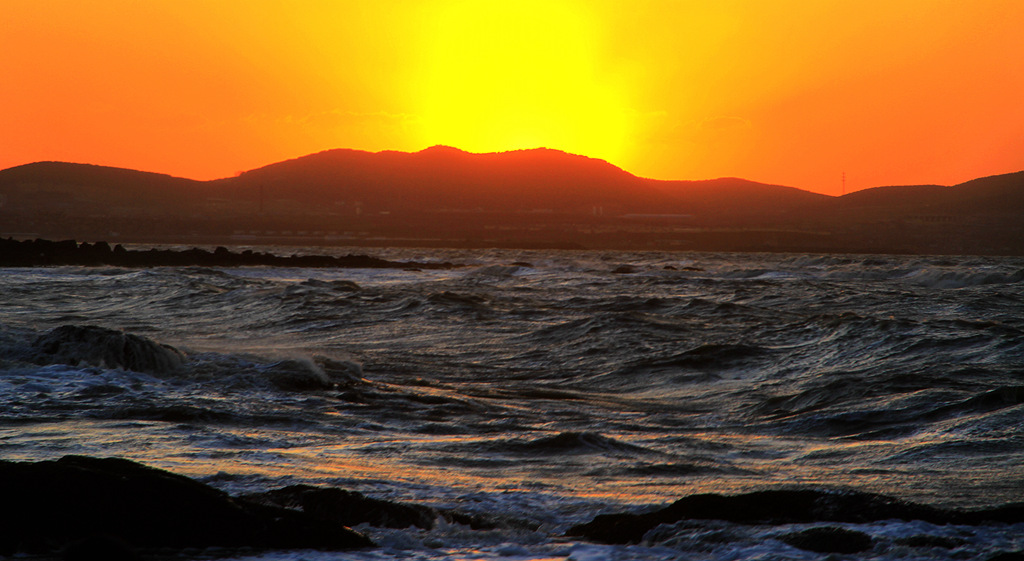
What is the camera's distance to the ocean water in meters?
4.95

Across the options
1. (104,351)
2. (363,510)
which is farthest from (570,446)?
(104,351)

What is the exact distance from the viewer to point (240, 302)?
22.2 m

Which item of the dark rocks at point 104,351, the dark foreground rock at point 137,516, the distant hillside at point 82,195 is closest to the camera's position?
the dark foreground rock at point 137,516

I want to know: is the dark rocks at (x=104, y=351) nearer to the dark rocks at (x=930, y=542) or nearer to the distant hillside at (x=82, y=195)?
the dark rocks at (x=930, y=542)

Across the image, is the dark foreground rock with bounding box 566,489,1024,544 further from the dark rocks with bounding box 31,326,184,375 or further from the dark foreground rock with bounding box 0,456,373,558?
the dark rocks with bounding box 31,326,184,375

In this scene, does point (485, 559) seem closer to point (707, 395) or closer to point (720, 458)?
point (720, 458)

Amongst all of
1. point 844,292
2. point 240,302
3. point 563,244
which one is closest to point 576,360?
point 240,302

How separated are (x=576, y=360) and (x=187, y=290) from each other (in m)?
15.9

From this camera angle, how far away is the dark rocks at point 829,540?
4.20 meters

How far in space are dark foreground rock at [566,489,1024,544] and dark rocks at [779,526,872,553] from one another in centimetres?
19

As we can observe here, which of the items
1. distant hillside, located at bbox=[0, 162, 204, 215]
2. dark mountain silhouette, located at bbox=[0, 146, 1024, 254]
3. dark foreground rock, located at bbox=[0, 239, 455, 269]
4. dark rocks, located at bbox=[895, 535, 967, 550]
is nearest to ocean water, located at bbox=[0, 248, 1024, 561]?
dark rocks, located at bbox=[895, 535, 967, 550]

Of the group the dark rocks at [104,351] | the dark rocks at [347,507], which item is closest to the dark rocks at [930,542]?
the dark rocks at [347,507]

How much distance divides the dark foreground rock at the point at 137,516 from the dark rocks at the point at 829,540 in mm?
2104

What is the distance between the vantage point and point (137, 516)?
421 centimetres
